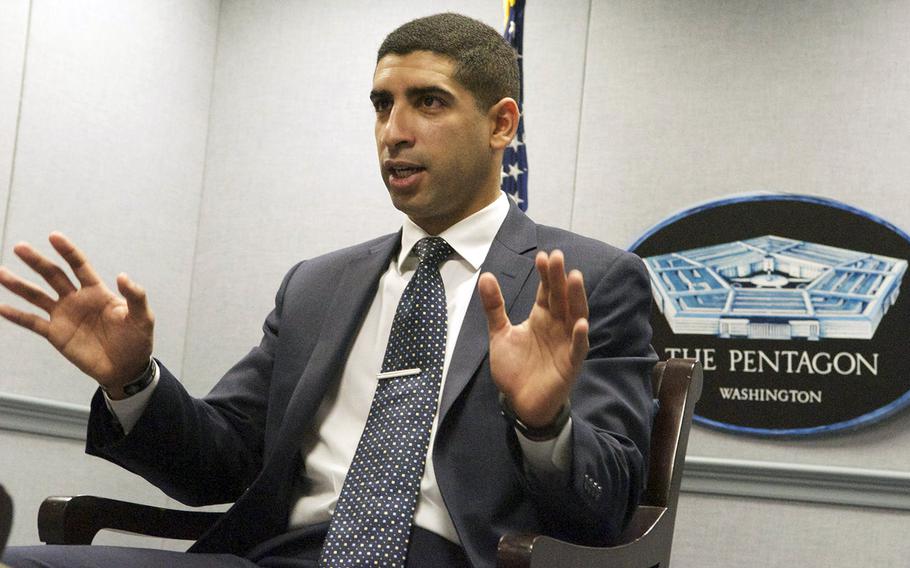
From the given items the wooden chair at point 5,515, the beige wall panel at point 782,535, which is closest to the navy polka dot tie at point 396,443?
the wooden chair at point 5,515

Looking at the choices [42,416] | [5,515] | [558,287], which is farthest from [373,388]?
[42,416]

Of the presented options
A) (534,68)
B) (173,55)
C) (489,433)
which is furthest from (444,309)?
(173,55)

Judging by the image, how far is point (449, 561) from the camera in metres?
1.69

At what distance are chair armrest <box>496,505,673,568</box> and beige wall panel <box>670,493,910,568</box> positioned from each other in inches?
65.5

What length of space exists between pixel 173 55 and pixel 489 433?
2816 mm

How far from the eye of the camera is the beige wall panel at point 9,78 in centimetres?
332

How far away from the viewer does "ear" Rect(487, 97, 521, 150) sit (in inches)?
84.4

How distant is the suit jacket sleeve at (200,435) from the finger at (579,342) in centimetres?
74

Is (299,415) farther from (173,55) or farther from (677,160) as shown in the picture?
(173,55)

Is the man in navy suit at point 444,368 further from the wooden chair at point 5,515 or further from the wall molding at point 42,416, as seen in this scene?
the wall molding at point 42,416

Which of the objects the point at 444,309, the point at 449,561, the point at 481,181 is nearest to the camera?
the point at 449,561

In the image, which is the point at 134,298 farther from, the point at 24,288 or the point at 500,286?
the point at 500,286

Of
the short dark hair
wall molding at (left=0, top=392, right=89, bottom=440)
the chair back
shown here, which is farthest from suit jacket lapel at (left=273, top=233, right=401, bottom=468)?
wall molding at (left=0, top=392, right=89, bottom=440)

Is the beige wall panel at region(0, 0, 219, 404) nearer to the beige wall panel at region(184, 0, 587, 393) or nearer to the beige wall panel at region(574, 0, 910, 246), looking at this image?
the beige wall panel at region(184, 0, 587, 393)
